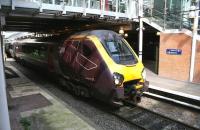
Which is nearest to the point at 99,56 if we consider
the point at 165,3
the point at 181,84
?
the point at 181,84

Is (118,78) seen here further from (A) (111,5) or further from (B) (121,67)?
(A) (111,5)

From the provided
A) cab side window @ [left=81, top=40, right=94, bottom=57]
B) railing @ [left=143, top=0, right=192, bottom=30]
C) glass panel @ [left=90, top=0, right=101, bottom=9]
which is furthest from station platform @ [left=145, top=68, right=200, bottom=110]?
glass panel @ [left=90, top=0, right=101, bottom=9]

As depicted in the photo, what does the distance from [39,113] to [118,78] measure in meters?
3.01

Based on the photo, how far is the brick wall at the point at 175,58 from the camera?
1256 centimetres

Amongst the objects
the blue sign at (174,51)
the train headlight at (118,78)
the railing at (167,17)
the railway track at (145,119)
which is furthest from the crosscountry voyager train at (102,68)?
the blue sign at (174,51)

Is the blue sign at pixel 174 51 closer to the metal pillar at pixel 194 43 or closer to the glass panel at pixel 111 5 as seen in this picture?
the metal pillar at pixel 194 43

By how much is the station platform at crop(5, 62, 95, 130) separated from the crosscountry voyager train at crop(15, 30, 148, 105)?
1231 mm

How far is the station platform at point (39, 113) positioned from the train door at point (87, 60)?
1421 millimetres

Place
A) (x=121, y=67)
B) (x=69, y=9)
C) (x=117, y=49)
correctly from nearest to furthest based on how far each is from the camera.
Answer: (x=121, y=67)
(x=117, y=49)
(x=69, y=9)

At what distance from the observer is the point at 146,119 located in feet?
25.0

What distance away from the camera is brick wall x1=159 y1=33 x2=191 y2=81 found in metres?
12.6

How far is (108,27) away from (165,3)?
164 inches

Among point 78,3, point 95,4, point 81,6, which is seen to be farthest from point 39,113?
point 95,4

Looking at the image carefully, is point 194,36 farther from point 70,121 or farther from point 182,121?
point 70,121
